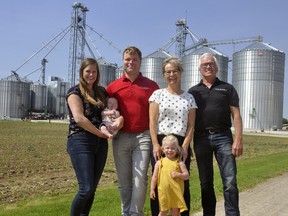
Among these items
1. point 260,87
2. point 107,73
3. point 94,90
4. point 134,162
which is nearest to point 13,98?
point 107,73

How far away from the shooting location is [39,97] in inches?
3937

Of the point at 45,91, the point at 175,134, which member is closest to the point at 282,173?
the point at 175,134

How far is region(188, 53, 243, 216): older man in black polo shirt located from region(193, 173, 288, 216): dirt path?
134 centimetres

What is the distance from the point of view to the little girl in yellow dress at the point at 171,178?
4938 mm

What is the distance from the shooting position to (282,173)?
1263cm

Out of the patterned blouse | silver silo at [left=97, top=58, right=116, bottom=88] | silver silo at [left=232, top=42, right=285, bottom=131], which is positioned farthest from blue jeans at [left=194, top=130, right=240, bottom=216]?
silver silo at [left=97, top=58, right=116, bottom=88]

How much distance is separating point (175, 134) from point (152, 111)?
1.24 feet

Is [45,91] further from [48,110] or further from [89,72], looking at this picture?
[89,72]

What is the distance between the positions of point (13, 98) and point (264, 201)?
89.7 meters

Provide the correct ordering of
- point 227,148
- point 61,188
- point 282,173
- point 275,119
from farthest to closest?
point 275,119 → point 282,173 → point 61,188 → point 227,148

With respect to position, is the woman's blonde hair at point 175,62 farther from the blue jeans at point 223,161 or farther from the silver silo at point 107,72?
the silver silo at point 107,72

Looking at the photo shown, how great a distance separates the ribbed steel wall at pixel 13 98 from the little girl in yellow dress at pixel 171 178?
299ft

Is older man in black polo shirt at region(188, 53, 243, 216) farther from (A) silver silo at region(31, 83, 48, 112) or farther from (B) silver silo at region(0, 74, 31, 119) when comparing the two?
(A) silver silo at region(31, 83, 48, 112)

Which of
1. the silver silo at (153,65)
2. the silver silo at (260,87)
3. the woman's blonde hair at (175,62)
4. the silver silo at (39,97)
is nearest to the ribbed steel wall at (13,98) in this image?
the silver silo at (39,97)
